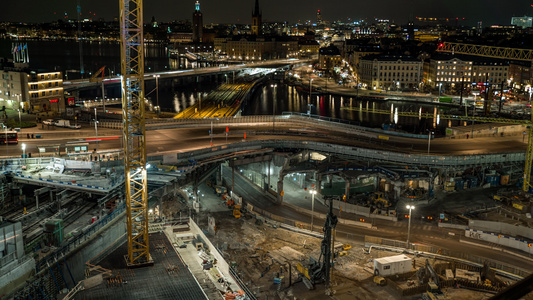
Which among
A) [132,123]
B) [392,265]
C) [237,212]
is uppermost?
[132,123]

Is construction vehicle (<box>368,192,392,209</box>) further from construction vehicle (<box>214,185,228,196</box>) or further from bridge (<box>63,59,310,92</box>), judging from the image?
bridge (<box>63,59,310,92</box>)

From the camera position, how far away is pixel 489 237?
31078 mm

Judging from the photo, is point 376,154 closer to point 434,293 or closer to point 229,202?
point 229,202

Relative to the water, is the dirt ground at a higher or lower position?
lower

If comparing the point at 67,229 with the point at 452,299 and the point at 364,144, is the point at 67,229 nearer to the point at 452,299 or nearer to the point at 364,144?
the point at 452,299

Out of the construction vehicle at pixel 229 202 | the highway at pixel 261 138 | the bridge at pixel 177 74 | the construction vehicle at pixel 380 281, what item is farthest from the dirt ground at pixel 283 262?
the bridge at pixel 177 74

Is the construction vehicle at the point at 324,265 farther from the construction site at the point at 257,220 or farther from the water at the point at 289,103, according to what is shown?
the water at the point at 289,103

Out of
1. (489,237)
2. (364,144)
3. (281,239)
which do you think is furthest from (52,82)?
(489,237)

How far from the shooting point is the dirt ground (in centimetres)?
2452

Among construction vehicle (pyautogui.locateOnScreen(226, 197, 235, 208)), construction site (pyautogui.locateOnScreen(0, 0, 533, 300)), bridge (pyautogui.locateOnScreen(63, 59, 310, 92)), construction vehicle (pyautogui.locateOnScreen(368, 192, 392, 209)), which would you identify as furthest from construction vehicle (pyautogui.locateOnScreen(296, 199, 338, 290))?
bridge (pyautogui.locateOnScreen(63, 59, 310, 92))

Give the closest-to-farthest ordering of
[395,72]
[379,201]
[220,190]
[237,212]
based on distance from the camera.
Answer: [237,212], [379,201], [220,190], [395,72]

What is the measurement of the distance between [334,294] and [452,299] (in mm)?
5720

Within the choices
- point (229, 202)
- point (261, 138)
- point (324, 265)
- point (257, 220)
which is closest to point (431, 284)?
point (324, 265)

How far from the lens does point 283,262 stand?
2761 centimetres
